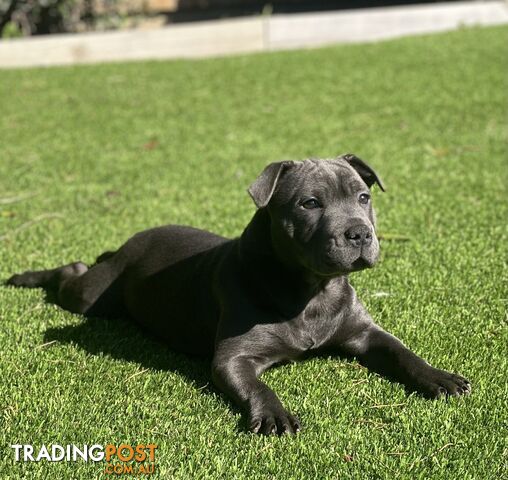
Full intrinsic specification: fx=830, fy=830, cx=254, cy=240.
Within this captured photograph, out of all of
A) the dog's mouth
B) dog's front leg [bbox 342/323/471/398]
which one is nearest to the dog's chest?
dog's front leg [bbox 342/323/471/398]

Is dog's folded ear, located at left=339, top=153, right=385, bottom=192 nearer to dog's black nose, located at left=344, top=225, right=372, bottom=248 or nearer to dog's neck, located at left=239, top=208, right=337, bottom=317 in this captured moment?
dog's neck, located at left=239, top=208, right=337, bottom=317

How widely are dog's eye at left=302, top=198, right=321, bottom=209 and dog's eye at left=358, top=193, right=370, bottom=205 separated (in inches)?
9.5

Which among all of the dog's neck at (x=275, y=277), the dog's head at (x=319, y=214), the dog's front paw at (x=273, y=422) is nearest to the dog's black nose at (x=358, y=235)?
the dog's head at (x=319, y=214)

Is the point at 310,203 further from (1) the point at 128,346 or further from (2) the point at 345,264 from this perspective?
(1) the point at 128,346

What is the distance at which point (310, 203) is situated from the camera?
4.22 m

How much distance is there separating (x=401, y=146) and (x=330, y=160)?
5.13 metres

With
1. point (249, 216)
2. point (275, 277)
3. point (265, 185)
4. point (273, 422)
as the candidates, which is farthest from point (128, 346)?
point (249, 216)

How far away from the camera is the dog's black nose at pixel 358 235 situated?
3977 millimetres

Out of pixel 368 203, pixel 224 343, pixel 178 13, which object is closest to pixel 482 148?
pixel 368 203

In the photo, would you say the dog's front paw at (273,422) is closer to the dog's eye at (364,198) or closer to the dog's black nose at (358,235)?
the dog's black nose at (358,235)

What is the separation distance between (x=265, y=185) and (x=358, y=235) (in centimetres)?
60

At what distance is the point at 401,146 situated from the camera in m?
9.45

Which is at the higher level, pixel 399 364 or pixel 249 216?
pixel 399 364

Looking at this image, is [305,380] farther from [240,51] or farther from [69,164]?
[240,51]
